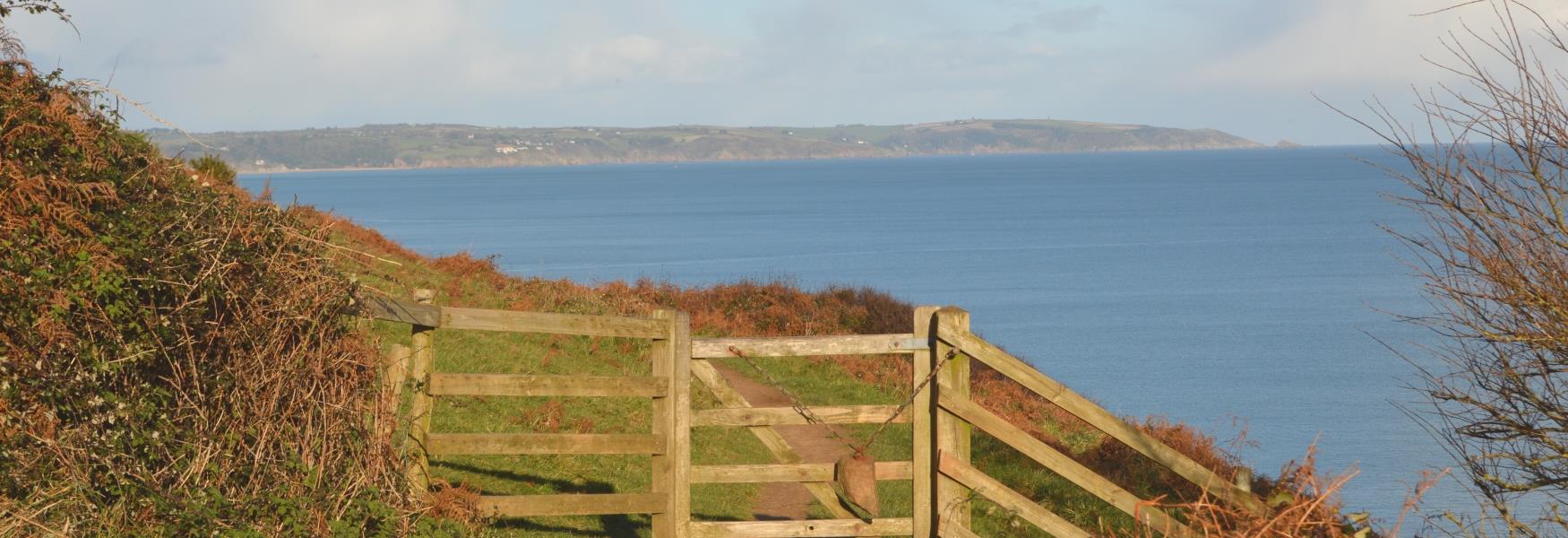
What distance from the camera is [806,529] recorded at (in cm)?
916

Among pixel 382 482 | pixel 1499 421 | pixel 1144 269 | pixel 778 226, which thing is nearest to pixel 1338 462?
pixel 1499 421

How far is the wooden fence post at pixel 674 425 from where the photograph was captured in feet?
29.3

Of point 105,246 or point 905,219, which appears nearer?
point 105,246

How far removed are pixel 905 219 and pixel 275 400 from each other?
5437 inches

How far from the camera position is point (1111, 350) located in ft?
178

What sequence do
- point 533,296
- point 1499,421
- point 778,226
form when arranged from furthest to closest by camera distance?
point 778,226, point 533,296, point 1499,421

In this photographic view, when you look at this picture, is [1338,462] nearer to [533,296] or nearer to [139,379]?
[533,296]

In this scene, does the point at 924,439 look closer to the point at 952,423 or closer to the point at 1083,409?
the point at 952,423

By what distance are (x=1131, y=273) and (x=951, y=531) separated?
80577 mm

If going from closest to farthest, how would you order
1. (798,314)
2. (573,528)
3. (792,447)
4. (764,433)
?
(764,433) → (573,528) → (792,447) → (798,314)

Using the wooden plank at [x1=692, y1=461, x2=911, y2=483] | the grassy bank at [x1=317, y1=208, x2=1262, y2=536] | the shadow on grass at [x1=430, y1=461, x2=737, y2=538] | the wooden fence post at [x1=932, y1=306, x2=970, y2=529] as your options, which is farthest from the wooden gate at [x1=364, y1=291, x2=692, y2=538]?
the wooden fence post at [x1=932, y1=306, x2=970, y2=529]

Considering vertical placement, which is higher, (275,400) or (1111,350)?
(275,400)

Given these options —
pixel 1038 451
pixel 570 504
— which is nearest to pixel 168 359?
pixel 570 504

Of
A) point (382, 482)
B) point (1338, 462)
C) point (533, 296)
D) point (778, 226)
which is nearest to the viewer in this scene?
point (382, 482)
